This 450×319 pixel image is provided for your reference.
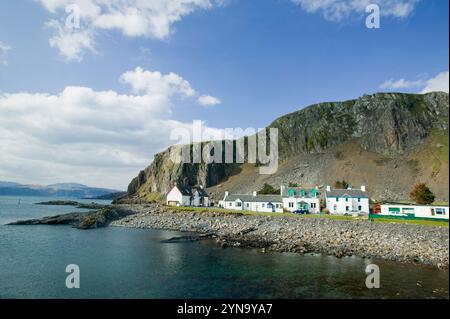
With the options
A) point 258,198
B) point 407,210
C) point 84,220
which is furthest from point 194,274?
point 258,198

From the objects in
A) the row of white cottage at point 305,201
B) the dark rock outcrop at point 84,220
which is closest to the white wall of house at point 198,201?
the row of white cottage at point 305,201

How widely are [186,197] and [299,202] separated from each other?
138ft

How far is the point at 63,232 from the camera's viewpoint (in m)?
52.7

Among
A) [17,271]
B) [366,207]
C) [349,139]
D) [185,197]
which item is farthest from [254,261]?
[349,139]

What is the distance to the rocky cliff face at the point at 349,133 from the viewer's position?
491 feet

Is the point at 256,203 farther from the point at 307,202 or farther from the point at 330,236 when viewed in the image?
the point at 330,236

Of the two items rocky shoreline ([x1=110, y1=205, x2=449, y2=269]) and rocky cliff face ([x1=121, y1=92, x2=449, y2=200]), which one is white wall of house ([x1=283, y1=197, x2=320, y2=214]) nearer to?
rocky shoreline ([x1=110, y1=205, x2=449, y2=269])

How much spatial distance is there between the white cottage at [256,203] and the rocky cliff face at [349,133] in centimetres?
6799

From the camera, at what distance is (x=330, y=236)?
1625 inches

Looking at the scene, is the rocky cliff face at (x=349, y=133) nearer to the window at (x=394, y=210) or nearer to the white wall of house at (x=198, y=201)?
the white wall of house at (x=198, y=201)

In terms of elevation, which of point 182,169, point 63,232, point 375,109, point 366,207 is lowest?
point 63,232

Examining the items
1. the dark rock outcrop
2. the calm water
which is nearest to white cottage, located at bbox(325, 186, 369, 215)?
the calm water

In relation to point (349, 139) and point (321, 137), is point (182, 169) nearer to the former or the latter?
point (321, 137)

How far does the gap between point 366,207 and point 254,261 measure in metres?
44.4
